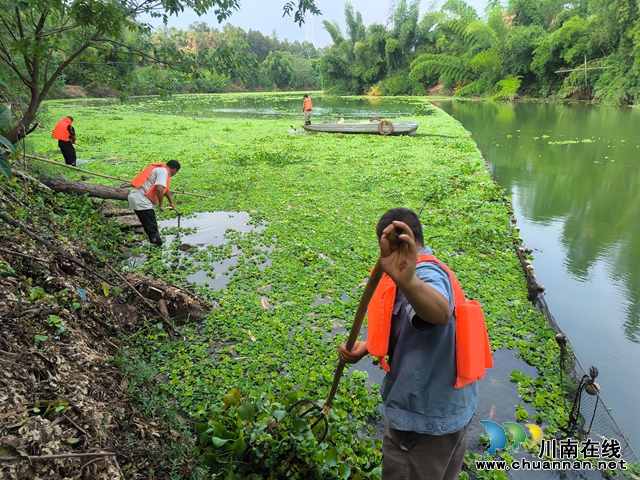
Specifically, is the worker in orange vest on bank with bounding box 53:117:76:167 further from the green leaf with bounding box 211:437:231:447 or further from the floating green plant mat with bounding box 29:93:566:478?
the green leaf with bounding box 211:437:231:447

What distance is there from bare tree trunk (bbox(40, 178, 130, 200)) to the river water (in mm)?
6917

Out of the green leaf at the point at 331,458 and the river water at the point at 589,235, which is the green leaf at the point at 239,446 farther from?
the river water at the point at 589,235

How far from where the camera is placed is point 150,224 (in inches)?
230

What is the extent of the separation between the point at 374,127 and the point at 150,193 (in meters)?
12.2

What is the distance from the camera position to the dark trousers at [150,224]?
5773 mm

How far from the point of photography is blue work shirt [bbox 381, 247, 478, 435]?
168 cm

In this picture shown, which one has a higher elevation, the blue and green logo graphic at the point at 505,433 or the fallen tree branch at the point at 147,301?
the fallen tree branch at the point at 147,301

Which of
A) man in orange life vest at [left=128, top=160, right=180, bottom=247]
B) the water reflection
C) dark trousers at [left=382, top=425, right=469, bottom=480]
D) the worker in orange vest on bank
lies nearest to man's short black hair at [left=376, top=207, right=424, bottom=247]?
dark trousers at [left=382, top=425, right=469, bottom=480]

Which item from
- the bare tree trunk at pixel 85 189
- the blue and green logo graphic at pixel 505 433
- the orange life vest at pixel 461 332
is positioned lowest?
the blue and green logo graphic at pixel 505 433

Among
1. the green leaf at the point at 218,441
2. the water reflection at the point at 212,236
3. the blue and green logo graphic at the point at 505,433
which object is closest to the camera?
the green leaf at the point at 218,441

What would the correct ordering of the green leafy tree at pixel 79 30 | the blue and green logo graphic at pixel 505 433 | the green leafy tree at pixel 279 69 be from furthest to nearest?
the green leafy tree at pixel 279 69, the green leafy tree at pixel 79 30, the blue and green logo graphic at pixel 505 433

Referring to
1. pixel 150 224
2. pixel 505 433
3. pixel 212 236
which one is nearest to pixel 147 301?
pixel 150 224

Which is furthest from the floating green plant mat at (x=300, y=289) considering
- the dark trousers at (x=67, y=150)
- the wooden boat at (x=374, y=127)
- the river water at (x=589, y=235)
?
the wooden boat at (x=374, y=127)

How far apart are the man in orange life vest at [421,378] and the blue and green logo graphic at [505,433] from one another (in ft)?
4.04
